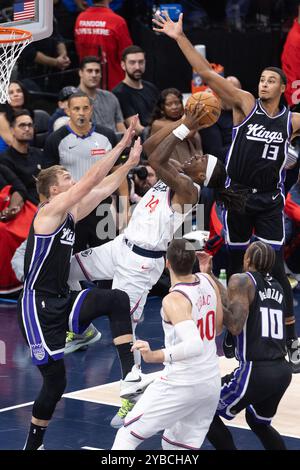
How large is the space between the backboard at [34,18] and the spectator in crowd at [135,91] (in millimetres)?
3185

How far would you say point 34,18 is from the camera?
10281mm

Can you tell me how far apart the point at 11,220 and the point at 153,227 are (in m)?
3.76

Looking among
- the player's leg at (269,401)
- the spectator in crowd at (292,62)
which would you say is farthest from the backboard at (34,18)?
the spectator in crowd at (292,62)

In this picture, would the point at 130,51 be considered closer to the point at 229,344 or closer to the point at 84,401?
the point at 84,401

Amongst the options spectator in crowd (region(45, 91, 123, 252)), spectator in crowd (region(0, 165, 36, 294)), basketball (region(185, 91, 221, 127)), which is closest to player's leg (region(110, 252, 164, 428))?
basketball (region(185, 91, 221, 127))

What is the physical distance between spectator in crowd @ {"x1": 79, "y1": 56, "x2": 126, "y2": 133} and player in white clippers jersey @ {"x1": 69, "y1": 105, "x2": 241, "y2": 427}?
4.18 metres

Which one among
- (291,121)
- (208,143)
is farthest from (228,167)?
(208,143)

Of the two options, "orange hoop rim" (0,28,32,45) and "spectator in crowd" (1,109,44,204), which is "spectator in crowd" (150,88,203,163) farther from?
"orange hoop rim" (0,28,32,45)

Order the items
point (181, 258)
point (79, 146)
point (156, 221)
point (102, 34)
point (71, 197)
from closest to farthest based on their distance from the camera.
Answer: point (181, 258) < point (71, 197) < point (156, 221) < point (79, 146) < point (102, 34)

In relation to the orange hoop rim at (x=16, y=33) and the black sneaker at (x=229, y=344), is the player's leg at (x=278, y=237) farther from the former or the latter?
the orange hoop rim at (x=16, y=33)

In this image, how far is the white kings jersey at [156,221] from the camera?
8.60 metres

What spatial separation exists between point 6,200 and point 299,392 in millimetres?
4397

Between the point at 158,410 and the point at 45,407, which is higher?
the point at 158,410

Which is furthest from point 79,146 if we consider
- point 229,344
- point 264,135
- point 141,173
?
point 229,344
